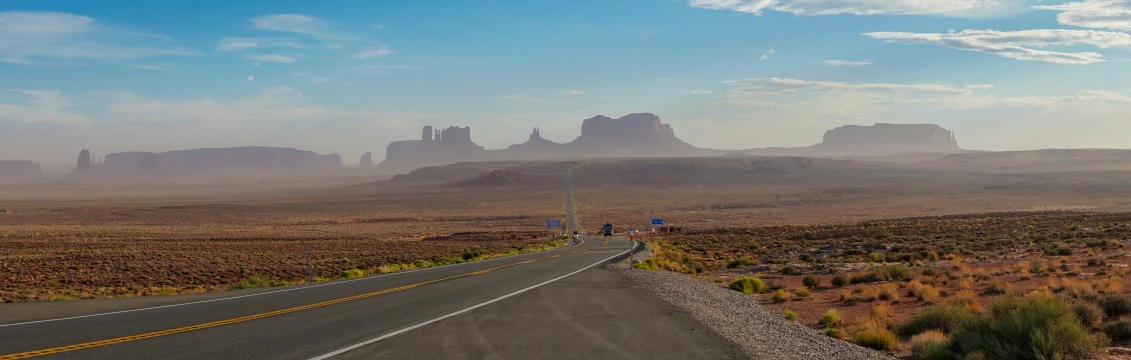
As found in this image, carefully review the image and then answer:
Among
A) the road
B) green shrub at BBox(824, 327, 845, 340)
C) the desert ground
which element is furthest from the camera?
the desert ground

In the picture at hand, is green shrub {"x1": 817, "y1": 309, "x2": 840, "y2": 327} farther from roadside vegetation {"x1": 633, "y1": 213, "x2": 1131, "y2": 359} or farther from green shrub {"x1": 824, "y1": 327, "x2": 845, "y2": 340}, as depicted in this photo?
green shrub {"x1": 824, "y1": 327, "x2": 845, "y2": 340}

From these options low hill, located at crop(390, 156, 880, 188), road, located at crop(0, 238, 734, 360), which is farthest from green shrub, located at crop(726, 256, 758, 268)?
low hill, located at crop(390, 156, 880, 188)

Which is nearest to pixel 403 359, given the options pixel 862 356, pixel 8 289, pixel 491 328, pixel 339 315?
pixel 491 328

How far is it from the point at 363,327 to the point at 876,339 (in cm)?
737

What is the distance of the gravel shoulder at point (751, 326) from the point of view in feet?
30.8

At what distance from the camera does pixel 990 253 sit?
29719 mm

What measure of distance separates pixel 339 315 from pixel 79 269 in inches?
1058

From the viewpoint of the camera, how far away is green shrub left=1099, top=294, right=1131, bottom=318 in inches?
479

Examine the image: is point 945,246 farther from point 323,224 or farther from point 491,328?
point 323,224

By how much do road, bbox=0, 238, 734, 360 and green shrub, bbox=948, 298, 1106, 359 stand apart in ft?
9.48

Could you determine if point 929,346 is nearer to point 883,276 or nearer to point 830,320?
point 830,320

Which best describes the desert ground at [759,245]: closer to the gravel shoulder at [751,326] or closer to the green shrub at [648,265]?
the green shrub at [648,265]

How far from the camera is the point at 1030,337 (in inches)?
328

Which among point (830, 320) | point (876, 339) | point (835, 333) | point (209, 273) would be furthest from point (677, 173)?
point (876, 339)
